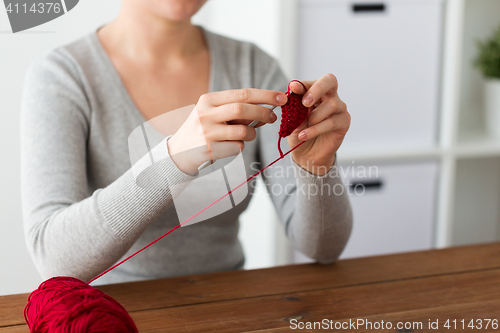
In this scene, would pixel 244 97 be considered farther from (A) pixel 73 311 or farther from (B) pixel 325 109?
(A) pixel 73 311

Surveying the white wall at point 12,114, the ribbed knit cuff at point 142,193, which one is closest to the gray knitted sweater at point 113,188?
the ribbed knit cuff at point 142,193

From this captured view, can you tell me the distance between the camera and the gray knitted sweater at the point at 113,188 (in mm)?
642

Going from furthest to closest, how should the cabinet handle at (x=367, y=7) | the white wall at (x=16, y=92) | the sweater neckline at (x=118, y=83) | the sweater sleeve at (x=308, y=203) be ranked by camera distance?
the cabinet handle at (x=367, y=7) < the white wall at (x=16, y=92) < the sweater neckline at (x=118, y=83) < the sweater sleeve at (x=308, y=203)

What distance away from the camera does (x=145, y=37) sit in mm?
870

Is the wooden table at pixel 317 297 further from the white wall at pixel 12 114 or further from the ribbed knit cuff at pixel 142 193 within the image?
the white wall at pixel 12 114

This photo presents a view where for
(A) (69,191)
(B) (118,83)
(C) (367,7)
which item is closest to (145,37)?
(B) (118,83)

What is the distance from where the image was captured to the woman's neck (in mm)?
853

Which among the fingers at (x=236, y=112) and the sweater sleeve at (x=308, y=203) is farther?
the sweater sleeve at (x=308, y=203)

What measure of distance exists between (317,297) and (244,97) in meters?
0.31

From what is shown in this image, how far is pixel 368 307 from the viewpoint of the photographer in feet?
2.09

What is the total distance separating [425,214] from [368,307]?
98 centimetres

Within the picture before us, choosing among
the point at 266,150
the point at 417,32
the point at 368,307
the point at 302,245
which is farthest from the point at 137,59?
the point at 417,32

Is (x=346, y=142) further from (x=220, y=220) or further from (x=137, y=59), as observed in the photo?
(x=137, y=59)

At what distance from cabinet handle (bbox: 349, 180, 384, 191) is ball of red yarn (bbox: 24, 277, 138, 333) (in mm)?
1050
